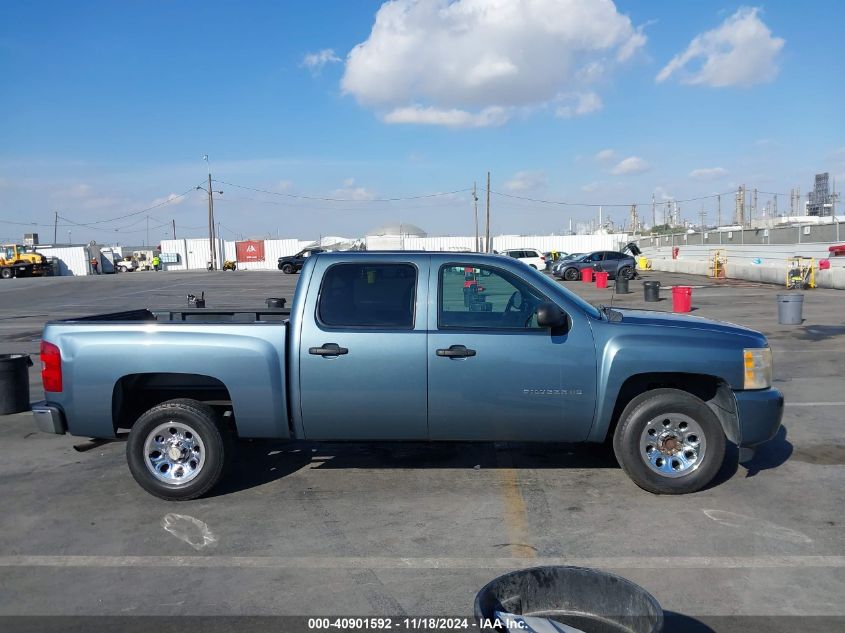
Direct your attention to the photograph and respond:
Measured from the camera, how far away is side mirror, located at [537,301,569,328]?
16.7 ft

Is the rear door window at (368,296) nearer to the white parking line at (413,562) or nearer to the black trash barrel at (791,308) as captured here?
the white parking line at (413,562)

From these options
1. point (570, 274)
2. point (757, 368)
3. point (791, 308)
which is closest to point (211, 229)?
point (570, 274)

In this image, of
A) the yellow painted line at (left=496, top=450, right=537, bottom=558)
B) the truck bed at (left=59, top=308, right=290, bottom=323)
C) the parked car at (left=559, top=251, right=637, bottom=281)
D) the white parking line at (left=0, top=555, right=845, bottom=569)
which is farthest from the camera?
the parked car at (left=559, top=251, right=637, bottom=281)

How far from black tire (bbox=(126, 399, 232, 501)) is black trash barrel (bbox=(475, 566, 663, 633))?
310cm

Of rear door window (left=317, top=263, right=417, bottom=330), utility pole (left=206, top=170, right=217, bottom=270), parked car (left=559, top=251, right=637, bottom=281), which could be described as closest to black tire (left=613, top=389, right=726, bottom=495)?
rear door window (left=317, top=263, right=417, bottom=330)

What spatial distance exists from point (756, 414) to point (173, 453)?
4.40 m

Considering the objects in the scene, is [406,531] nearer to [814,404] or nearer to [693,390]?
[693,390]

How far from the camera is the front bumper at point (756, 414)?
5.30 m

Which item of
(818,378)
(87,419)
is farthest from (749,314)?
(87,419)

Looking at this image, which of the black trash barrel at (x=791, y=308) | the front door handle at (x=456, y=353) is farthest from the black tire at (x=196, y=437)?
the black trash barrel at (x=791, y=308)

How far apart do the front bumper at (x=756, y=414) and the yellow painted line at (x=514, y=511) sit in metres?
1.74

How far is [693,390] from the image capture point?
5.72 metres

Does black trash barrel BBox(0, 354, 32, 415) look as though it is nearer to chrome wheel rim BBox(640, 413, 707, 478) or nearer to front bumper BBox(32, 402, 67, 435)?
front bumper BBox(32, 402, 67, 435)

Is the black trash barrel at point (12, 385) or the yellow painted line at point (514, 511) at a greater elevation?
the black trash barrel at point (12, 385)
